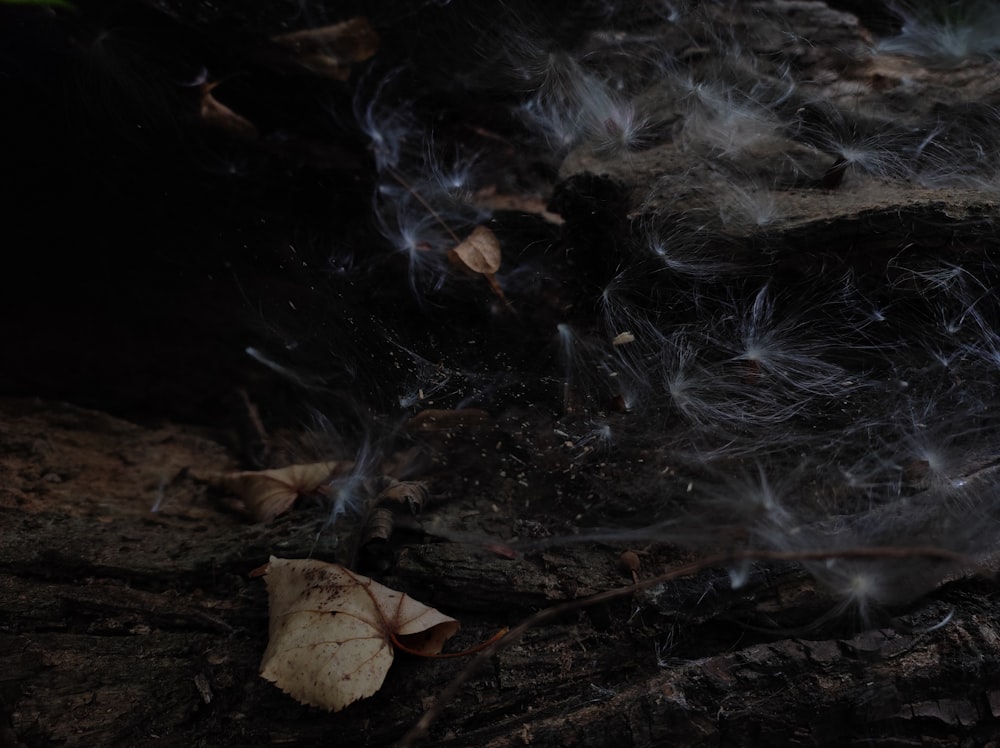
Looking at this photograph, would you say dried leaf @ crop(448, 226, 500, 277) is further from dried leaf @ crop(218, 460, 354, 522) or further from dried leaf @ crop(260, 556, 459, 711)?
dried leaf @ crop(260, 556, 459, 711)

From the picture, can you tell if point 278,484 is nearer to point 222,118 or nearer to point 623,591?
point 623,591

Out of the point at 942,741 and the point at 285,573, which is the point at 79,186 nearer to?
the point at 285,573

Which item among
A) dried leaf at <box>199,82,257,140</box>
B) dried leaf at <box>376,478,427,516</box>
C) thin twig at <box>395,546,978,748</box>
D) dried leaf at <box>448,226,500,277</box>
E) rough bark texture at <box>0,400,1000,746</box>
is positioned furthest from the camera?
dried leaf at <box>199,82,257,140</box>

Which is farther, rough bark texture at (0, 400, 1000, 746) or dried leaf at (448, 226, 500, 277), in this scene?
dried leaf at (448, 226, 500, 277)

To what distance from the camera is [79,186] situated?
2.78 m

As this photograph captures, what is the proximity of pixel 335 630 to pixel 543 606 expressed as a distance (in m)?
0.54

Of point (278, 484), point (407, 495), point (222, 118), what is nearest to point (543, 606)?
point (407, 495)

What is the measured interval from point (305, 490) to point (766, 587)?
148 cm

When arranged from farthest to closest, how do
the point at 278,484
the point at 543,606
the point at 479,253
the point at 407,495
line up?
the point at 479,253, the point at 278,484, the point at 407,495, the point at 543,606

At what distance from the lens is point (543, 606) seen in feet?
6.18

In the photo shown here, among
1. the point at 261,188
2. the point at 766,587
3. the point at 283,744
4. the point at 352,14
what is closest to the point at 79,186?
the point at 261,188

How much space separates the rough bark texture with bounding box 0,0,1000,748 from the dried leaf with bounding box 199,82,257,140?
2.46ft

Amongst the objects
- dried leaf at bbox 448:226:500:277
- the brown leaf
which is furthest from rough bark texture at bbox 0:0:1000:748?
the brown leaf

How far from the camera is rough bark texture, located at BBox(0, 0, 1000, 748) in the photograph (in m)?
1.71
